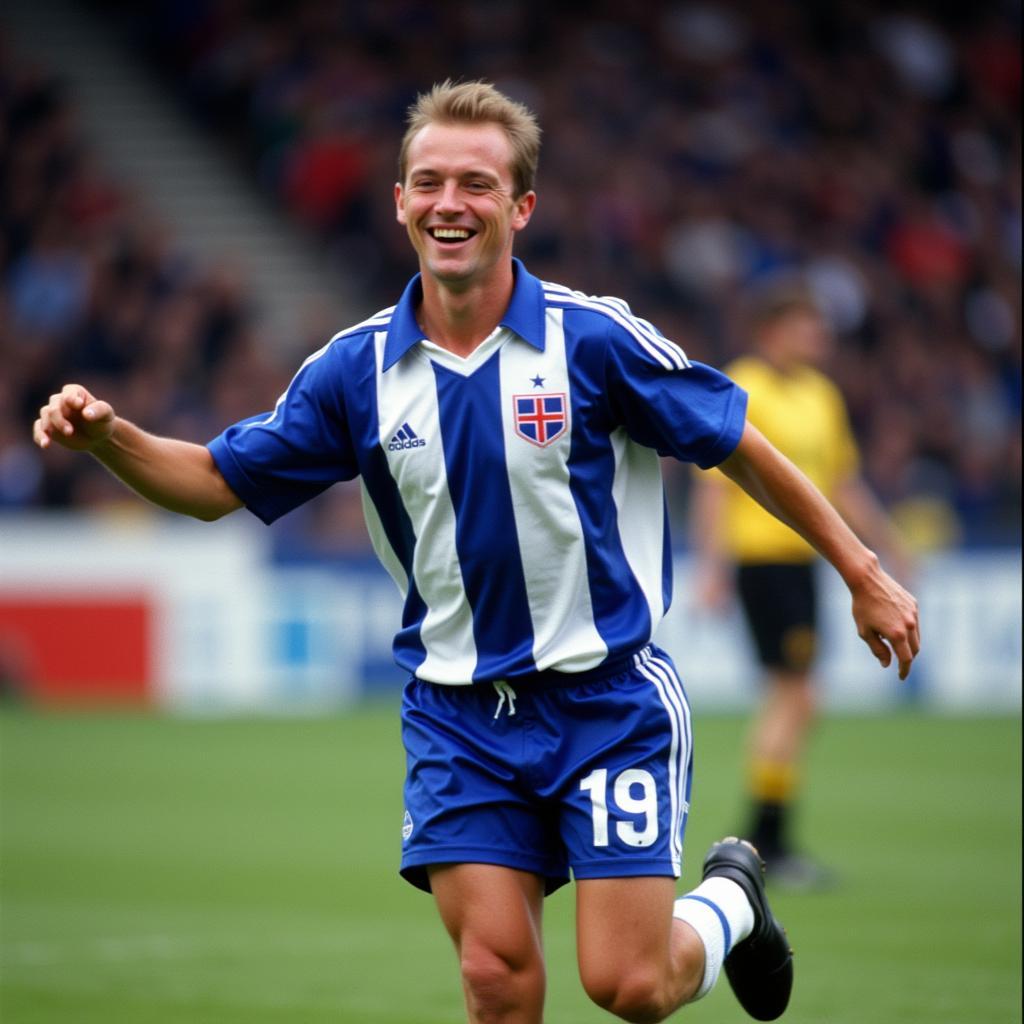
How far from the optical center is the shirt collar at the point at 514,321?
4309 mm

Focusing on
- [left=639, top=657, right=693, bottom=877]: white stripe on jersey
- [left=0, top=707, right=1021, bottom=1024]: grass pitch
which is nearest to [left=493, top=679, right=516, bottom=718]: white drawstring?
[left=639, top=657, right=693, bottom=877]: white stripe on jersey

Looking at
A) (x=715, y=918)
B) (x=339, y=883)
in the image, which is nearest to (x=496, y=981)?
(x=715, y=918)

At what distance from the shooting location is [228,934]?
23.1ft

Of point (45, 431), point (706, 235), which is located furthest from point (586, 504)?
point (706, 235)

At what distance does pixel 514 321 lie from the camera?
14.2 feet

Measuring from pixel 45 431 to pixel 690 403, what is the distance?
55.2 inches

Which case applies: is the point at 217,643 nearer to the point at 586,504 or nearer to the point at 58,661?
the point at 58,661

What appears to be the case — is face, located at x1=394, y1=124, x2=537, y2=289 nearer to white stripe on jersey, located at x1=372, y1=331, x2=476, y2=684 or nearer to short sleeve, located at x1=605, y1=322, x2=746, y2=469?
white stripe on jersey, located at x1=372, y1=331, x2=476, y2=684

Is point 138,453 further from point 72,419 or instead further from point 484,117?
point 484,117

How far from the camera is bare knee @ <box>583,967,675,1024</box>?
4137 mm

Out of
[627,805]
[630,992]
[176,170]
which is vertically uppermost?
[176,170]

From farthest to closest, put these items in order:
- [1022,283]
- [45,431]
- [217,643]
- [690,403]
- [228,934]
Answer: [1022,283] < [217,643] < [228,934] < [690,403] < [45,431]

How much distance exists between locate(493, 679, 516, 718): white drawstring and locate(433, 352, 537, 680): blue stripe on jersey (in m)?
0.04

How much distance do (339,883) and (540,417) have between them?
14.3ft
